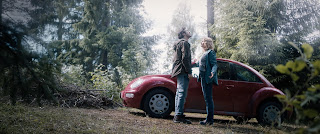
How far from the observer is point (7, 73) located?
236cm

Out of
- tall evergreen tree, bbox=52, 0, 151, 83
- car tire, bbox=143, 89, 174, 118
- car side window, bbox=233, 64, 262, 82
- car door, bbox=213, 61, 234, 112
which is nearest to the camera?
car tire, bbox=143, 89, 174, 118

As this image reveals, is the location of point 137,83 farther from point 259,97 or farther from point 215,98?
point 259,97

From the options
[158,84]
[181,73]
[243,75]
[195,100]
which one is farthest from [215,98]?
[158,84]

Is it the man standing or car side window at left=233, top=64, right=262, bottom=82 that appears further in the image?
car side window at left=233, top=64, right=262, bottom=82

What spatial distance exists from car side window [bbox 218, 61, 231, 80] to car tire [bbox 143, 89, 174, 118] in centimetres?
132

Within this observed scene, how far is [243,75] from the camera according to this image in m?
5.48

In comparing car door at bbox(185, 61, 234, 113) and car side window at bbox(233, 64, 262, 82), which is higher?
car side window at bbox(233, 64, 262, 82)

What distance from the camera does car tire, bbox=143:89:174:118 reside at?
5.17m

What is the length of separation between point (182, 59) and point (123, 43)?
12.8 metres

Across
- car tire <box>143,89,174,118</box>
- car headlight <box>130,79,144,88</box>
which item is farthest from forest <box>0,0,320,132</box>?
car tire <box>143,89,174,118</box>

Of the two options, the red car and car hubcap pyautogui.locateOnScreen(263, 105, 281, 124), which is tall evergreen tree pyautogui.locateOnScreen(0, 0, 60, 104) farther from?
car hubcap pyautogui.locateOnScreen(263, 105, 281, 124)

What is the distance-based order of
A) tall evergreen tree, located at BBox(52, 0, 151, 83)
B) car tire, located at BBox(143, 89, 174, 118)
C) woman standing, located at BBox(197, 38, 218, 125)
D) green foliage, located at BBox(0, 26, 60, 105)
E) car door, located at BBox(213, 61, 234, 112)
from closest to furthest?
green foliage, located at BBox(0, 26, 60, 105) < woman standing, located at BBox(197, 38, 218, 125) < car tire, located at BBox(143, 89, 174, 118) < car door, located at BBox(213, 61, 234, 112) < tall evergreen tree, located at BBox(52, 0, 151, 83)

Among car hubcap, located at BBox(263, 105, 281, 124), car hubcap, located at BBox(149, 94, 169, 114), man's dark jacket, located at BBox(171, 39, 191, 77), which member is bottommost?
car hubcap, located at BBox(263, 105, 281, 124)

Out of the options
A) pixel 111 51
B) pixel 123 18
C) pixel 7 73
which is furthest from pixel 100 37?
pixel 7 73
